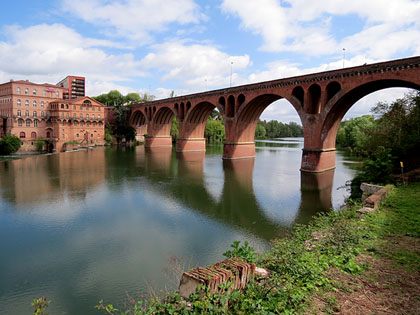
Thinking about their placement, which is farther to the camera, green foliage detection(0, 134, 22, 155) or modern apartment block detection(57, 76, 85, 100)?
modern apartment block detection(57, 76, 85, 100)

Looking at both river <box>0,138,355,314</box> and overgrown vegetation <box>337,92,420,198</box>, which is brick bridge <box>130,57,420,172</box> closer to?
overgrown vegetation <box>337,92,420,198</box>

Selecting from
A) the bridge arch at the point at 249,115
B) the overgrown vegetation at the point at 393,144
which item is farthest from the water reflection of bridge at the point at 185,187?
the bridge arch at the point at 249,115

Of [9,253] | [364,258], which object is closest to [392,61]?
[364,258]

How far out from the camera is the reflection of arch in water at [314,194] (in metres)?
16.5

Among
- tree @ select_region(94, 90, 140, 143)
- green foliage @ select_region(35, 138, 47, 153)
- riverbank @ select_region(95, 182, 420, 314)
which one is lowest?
riverbank @ select_region(95, 182, 420, 314)

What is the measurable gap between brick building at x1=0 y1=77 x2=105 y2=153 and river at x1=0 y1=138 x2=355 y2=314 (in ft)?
107

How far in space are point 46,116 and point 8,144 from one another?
12.1 m

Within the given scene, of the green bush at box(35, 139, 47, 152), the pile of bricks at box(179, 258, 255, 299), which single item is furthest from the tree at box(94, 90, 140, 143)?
the pile of bricks at box(179, 258, 255, 299)

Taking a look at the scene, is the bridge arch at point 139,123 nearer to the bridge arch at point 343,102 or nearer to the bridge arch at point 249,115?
the bridge arch at point 249,115

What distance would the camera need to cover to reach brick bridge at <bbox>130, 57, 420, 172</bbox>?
24.0 m

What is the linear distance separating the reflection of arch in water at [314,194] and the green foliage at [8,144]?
1816 inches

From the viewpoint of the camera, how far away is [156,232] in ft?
42.4

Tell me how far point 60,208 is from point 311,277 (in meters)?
14.9

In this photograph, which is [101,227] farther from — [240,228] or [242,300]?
[242,300]
